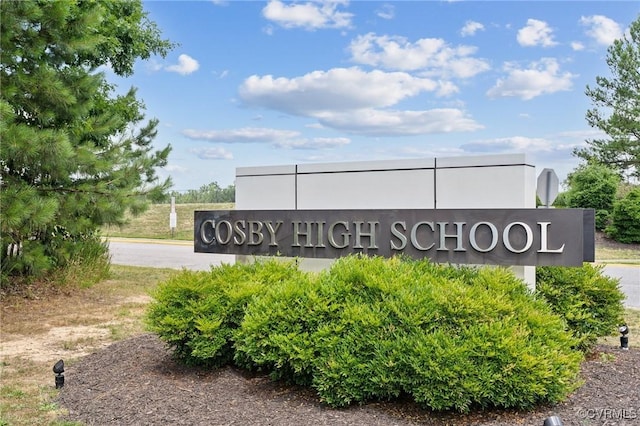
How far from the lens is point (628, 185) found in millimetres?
23391

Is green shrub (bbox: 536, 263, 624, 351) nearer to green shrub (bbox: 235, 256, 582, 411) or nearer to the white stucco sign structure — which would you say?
the white stucco sign structure

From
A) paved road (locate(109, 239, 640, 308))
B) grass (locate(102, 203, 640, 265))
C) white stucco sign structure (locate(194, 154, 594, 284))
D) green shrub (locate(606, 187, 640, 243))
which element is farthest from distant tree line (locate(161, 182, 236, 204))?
white stucco sign structure (locate(194, 154, 594, 284))

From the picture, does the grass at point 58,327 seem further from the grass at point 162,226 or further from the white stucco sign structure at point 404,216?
the grass at point 162,226

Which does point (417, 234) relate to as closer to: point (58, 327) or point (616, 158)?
point (58, 327)

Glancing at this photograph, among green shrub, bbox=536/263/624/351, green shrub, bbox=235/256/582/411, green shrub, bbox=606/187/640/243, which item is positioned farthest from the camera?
green shrub, bbox=606/187/640/243

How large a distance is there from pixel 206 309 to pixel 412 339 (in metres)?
1.76

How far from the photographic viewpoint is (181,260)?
52.5ft

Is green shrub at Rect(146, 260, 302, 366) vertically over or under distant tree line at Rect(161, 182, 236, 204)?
under

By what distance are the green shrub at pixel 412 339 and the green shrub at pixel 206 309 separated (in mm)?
225

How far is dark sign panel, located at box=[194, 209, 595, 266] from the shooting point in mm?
4453

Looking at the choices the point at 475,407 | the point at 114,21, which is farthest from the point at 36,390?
the point at 114,21

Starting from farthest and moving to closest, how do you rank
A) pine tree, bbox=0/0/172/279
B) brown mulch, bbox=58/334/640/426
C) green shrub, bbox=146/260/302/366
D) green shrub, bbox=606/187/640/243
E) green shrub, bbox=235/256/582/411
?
green shrub, bbox=606/187/640/243
pine tree, bbox=0/0/172/279
green shrub, bbox=146/260/302/366
brown mulch, bbox=58/334/640/426
green shrub, bbox=235/256/582/411

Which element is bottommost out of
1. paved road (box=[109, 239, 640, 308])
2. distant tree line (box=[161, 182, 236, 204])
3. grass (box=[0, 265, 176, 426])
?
grass (box=[0, 265, 176, 426])

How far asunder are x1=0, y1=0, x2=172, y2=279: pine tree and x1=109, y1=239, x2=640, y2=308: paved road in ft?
6.85
